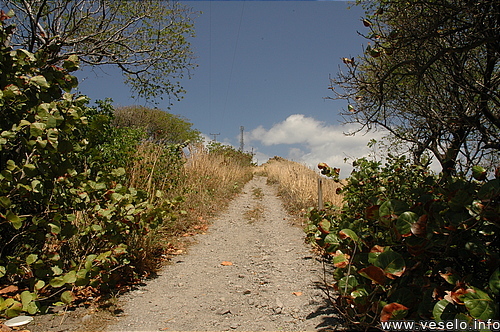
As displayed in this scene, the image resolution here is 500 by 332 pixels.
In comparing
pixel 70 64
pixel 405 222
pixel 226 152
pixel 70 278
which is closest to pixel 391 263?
pixel 405 222

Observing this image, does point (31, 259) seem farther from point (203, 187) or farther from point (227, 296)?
point (203, 187)

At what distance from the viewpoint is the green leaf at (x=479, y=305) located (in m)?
1.13

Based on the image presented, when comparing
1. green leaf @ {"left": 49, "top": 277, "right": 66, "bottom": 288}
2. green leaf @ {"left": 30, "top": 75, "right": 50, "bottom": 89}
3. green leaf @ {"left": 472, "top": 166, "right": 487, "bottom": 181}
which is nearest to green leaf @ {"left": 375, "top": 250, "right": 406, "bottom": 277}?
green leaf @ {"left": 472, "top": 166, "right": 487, "bottom": 181}

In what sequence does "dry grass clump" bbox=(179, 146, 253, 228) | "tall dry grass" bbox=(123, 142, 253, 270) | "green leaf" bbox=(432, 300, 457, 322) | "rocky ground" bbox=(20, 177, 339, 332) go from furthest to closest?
1. "dry grass clump" bbox=(179, 146, 253, 228)
2. "tall dry grass" bbox=(123, 142, 253, 270)
3. "rocky ground" bbox=(20, 177, 339, 332)
4. "green leaf" bbox=(432, 300, 457, 322)

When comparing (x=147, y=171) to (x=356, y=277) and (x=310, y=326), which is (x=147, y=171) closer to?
(x=310, y=326)

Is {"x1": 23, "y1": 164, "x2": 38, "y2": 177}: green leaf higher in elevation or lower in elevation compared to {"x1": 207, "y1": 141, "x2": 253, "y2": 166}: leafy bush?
lower

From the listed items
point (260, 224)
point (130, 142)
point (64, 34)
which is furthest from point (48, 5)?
point (260, 224)

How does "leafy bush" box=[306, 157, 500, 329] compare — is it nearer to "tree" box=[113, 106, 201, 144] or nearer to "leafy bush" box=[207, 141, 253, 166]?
"leafy bush" box=[207, 141, 253, 166]

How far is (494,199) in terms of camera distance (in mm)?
1398

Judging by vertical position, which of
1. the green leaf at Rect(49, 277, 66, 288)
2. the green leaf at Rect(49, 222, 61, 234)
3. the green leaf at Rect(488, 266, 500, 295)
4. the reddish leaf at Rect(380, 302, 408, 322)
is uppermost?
the green leaf at Rect(49, 222, 61, 234)

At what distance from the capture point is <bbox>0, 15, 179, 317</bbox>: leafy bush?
1.92 metres

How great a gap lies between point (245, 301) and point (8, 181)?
198 centimetres

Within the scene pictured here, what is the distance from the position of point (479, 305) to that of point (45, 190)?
2582 mm

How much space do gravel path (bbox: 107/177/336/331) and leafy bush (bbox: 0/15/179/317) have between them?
18.8 inches
